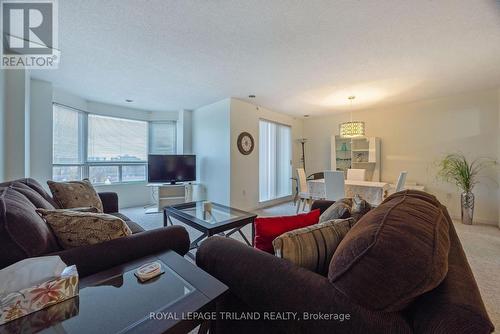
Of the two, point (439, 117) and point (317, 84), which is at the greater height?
point (317, 84)

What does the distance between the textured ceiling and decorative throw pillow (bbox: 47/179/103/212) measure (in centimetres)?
149

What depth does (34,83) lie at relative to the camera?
127 inches

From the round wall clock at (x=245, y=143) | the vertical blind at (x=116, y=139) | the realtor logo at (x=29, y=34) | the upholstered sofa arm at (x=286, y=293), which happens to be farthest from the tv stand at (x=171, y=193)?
the upholstered sofa arm at (x=286, y=293)

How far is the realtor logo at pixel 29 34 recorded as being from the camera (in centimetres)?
173

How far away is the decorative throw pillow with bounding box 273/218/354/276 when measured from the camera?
948 millimetres

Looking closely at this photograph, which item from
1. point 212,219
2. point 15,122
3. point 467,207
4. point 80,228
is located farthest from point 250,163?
point 467,207

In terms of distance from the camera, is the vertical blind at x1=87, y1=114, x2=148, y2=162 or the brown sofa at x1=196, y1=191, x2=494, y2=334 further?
the vertical blind at x1=87, y1=114, x2=148, y2=162

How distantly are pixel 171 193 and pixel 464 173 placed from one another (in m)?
5.49

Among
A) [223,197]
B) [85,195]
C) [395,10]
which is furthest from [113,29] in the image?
[223,197]

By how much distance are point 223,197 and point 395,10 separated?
368 centimetres

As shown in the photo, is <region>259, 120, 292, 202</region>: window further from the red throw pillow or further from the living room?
the red throw pillow

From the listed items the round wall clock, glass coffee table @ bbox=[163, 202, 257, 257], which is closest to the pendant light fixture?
the round wall clock

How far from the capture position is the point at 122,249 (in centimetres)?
116

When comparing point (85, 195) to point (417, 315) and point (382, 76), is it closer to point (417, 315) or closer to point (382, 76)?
point (417, 315)
